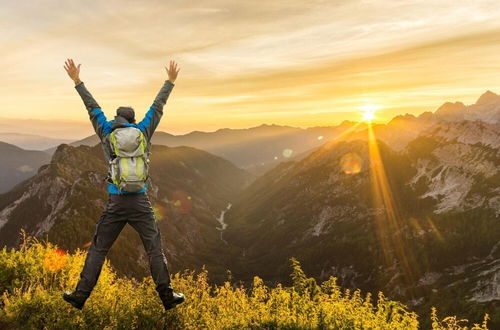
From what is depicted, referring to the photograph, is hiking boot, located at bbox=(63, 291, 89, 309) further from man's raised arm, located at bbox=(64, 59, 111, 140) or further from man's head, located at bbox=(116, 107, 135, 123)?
man's head, located at bbox=(116, 107, 135, 123)

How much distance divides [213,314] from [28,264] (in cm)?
744

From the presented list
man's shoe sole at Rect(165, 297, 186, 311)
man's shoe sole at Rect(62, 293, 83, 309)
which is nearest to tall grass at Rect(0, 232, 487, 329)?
man's shoe sole at Rect(62, 293, 83, 309)

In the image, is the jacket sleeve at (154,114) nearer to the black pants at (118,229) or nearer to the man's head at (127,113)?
the man's head at (127,113)

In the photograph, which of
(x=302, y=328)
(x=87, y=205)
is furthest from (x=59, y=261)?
(x=87, y=205)

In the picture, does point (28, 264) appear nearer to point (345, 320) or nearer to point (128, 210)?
point (128, 210)

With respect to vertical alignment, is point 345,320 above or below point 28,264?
below

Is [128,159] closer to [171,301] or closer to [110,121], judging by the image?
[110,121]

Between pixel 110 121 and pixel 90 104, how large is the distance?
29.2 inches

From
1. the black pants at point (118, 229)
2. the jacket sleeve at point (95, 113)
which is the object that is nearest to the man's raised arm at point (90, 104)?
the jacket sleeve at point (95, 113)

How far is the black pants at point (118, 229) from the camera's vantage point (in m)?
9.48

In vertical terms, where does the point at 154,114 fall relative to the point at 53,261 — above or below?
above

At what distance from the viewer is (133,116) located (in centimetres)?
994

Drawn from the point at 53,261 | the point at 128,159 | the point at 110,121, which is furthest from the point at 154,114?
the point at 53,261

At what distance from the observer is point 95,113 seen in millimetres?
9672
